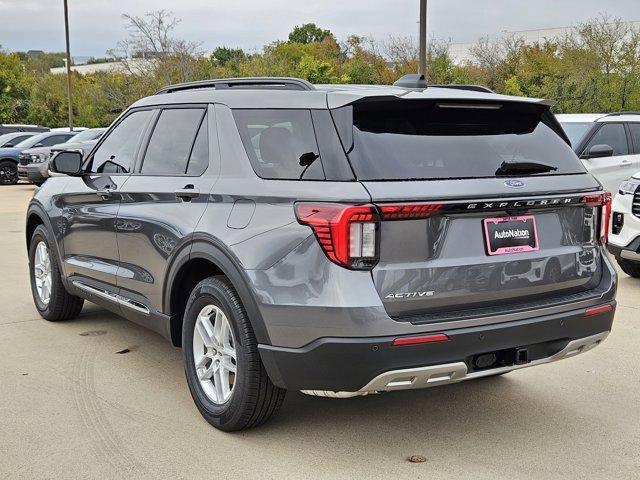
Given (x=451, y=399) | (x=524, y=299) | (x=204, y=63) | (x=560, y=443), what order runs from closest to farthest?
1. (x=524, y=299)
2. (x=560, y=443)
3. (x=451, y=399)
4. (x=204, y=63)

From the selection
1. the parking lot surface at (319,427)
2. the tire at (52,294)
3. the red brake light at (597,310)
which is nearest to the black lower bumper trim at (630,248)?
the parking lot surface at (319,427)

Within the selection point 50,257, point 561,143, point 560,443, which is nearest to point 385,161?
point 561,143

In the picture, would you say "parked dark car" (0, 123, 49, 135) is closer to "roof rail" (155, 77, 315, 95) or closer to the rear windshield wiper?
"roof rail" (155, 77, 315, 95)

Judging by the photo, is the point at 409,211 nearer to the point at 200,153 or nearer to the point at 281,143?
the point at 281,143

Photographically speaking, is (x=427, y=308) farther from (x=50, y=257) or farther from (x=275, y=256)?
(x=50, y=257)

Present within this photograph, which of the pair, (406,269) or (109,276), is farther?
(109,276)

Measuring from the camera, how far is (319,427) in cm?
419

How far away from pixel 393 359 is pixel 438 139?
109cm

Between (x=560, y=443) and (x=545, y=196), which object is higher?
(x=545, y=196)

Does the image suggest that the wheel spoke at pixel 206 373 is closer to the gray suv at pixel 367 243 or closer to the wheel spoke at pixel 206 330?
the gray suv at pixel 367 243

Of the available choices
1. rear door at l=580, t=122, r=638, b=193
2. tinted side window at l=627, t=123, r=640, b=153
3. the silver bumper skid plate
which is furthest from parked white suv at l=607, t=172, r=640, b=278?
the silver bumper skid plate

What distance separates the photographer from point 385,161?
351 centimetres

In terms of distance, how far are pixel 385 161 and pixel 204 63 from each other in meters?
38.6

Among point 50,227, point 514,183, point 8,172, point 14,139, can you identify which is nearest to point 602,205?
point 514,183
